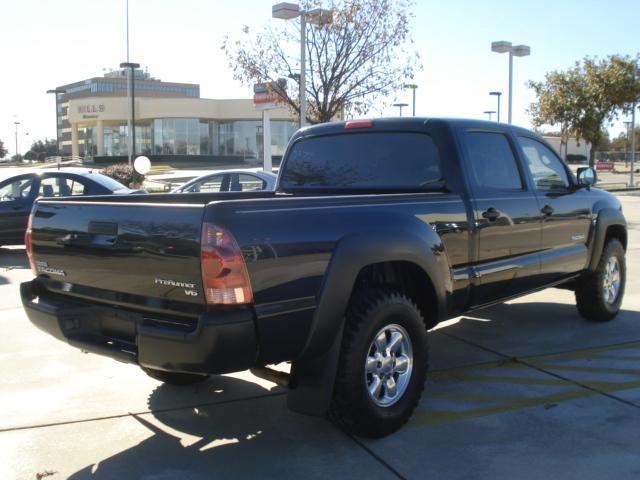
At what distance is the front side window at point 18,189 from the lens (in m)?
12.4

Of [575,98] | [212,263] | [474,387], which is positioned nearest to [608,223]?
[474,387]

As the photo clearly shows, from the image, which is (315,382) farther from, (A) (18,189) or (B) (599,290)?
(A) (18,189)

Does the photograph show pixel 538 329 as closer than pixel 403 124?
No

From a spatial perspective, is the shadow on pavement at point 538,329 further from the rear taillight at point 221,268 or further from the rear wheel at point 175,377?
the rear taillight at point 221,268

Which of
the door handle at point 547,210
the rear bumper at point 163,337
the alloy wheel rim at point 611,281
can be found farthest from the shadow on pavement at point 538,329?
the rear bumper at point 163,337

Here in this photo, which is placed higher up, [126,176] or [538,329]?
[126,176]

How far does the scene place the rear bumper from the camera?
332 cm

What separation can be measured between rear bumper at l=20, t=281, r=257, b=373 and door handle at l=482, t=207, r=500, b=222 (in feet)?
7.43

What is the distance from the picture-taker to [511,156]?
18.4ft

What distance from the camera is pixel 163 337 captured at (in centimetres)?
343

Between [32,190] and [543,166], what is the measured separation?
947 centimetres

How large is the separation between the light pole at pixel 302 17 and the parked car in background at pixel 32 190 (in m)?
7.76

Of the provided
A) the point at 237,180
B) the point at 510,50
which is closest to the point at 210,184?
the point at 237,180

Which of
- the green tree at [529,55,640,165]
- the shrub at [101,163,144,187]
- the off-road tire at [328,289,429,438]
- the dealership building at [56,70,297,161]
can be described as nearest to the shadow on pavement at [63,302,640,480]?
the off-road tire at [328,289,429,438]
